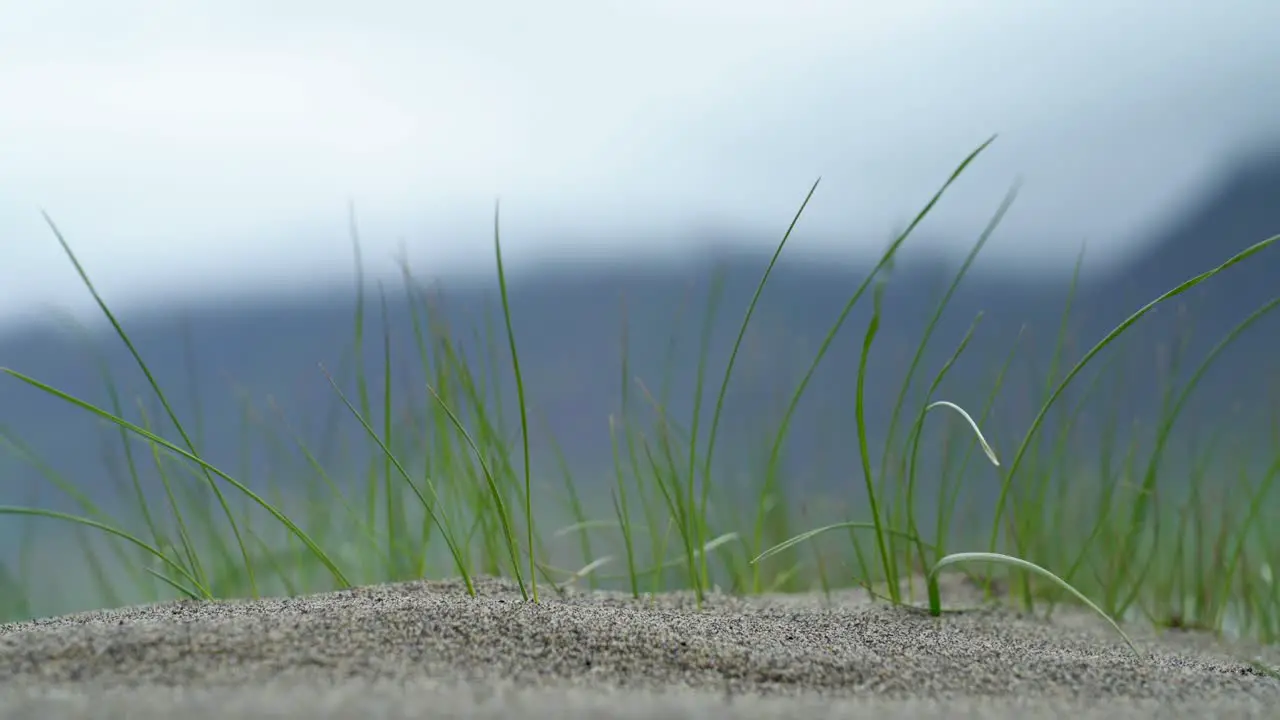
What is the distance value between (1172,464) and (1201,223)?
6.69m

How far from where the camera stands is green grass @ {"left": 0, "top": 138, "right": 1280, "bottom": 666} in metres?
1.62

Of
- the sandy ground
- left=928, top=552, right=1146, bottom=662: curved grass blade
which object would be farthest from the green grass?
the sandy ground

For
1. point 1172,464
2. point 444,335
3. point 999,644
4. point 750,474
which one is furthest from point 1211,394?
point 444,335

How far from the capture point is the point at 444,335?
1764mm

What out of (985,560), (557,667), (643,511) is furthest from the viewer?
(643,511)

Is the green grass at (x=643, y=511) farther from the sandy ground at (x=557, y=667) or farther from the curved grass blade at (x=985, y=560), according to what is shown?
the sandy ground at (x=557, y=667)

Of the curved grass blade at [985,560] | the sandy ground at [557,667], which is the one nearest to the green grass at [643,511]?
the curved grass blade at [985,560]

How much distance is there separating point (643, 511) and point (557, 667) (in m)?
1.25

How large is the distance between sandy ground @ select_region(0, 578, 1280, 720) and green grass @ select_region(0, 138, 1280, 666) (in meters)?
0.15

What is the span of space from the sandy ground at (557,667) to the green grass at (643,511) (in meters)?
0.15

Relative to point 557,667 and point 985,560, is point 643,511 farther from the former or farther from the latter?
point 557,667

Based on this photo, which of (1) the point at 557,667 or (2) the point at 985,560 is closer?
(1) the point at 557,667

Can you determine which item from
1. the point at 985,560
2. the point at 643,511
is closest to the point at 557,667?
the point at 985,560

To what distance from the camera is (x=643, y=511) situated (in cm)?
232
